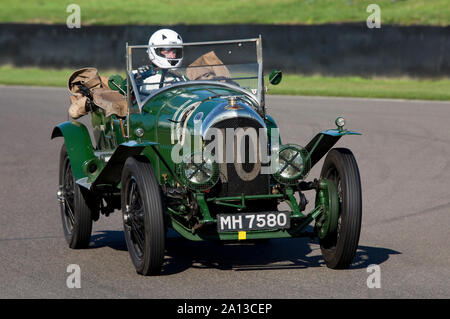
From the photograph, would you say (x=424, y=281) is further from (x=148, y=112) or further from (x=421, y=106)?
(x=421, y=106)

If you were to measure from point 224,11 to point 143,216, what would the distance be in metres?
33.4

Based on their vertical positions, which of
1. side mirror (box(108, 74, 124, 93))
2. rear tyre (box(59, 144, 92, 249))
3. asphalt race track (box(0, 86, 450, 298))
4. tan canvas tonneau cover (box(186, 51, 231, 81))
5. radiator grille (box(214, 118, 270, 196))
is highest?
tan canvas tonneau cover (box(186, 51, 231, 81))

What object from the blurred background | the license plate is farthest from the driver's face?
the blurred background

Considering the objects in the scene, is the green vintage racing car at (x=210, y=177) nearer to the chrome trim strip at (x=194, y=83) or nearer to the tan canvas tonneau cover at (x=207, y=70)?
the chrome trim strip at (x=194, y=83)

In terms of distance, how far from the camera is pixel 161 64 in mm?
8109

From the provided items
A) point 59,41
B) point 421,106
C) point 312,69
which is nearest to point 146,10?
point 59,41

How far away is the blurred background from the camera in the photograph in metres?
22.3

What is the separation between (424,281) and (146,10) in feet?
116

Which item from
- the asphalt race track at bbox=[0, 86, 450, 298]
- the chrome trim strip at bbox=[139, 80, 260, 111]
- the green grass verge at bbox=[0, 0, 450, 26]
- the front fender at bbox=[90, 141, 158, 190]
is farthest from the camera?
the green grass verge at bbox=[0, 0, 450, 26]

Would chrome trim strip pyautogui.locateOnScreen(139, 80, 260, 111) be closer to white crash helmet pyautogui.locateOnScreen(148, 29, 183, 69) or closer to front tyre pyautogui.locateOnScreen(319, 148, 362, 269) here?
white crash helmet pyautogui.locateOnScreen(148, 29, 183, 69)

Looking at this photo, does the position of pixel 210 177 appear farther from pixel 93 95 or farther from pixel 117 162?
pixel 93 95

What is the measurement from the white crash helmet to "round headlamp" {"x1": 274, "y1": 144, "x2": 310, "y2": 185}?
1.72 metres

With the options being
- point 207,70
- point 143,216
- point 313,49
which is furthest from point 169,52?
point 313,49

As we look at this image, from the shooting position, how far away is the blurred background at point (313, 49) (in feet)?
73.0
